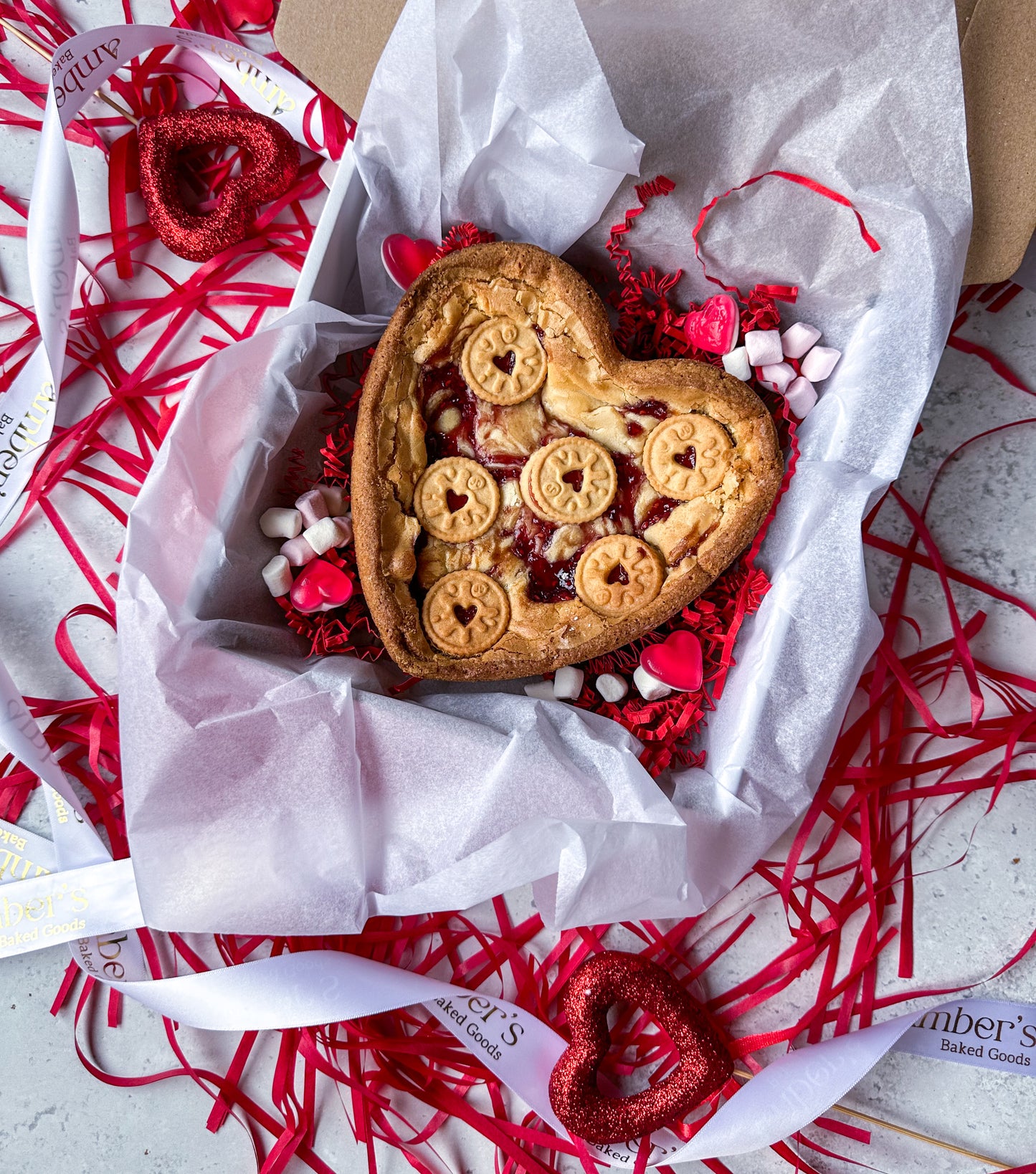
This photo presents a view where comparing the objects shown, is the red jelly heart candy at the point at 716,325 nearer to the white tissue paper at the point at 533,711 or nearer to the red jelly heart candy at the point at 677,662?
the white tissue paper at the point at 533,711

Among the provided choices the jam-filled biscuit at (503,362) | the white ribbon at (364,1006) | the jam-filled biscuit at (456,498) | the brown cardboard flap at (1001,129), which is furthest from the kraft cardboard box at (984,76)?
the white ribbon at (364,1006)

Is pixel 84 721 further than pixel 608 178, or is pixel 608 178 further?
pixel 84 721

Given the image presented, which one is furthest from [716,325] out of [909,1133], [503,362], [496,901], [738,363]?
[909,1133]

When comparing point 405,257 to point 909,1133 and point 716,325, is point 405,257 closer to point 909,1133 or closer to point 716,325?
point 716,325

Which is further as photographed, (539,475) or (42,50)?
(42,50)

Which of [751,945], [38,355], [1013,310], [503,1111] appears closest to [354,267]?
[38,355]

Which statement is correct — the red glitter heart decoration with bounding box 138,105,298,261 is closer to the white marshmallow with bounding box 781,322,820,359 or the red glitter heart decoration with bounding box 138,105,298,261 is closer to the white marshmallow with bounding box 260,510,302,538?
the white marshmallow with bounding box 260,510,302,538

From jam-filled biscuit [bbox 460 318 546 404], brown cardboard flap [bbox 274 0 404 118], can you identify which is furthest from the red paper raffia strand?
jam-filled biscuit [bbox 460 318 546 404]

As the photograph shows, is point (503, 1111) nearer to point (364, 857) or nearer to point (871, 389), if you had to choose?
point (364, 857)
